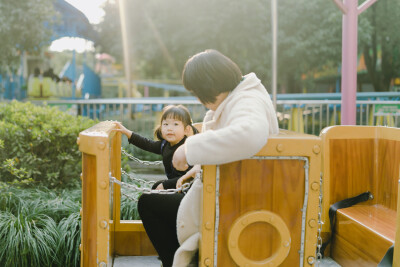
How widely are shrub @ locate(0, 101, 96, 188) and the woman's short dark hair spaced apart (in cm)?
278

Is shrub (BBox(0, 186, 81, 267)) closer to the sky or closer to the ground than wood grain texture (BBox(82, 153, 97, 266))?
closer to the ground

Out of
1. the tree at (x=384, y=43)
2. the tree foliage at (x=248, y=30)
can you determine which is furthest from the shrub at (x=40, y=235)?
the tree at (x=384, y=43)

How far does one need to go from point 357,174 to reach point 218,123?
148 centimetres

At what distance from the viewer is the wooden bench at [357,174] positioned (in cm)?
288

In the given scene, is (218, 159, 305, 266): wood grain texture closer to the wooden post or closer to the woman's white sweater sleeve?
A: the woman's white sweater sleeve

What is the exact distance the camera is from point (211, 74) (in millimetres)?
2137

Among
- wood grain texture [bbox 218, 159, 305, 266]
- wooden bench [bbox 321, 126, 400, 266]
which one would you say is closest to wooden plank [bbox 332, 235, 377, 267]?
wooden bench [bbox 321, 126, 400, 266]

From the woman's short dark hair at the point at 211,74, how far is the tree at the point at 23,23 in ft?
35.0

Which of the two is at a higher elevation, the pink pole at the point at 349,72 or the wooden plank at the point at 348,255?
the pink pole at the point at 349,72

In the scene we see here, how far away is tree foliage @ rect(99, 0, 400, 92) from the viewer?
1694cm

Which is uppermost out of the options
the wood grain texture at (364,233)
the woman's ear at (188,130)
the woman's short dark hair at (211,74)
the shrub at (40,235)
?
the woman's short dark hair at (211,74)

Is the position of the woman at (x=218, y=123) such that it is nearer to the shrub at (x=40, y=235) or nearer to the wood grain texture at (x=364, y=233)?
the wood grain texture at (x=364, y=233)

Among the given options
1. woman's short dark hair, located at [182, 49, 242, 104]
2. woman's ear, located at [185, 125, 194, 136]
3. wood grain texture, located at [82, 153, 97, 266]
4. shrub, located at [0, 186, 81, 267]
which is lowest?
shrub, located at [0, 186, 81, 267]

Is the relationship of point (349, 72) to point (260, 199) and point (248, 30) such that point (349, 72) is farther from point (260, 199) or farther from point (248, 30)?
point (248, 30)
